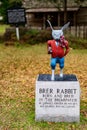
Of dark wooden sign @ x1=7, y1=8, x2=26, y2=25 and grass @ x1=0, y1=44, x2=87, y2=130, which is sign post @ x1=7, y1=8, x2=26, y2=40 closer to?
dark wooden sign @ x1=7, y1=8, x2=26, y2=25

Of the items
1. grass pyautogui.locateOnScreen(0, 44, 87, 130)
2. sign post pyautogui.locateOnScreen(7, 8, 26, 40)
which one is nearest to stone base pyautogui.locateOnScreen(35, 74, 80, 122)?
grass pyautogui.locateOnScreen(0, 44, 87, 130)

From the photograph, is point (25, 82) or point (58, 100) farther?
point (25, 82)

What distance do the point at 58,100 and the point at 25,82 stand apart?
3347 millimetres

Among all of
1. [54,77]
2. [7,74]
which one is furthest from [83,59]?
[54,77]

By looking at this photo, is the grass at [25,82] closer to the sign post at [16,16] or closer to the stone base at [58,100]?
the stone base at [58,100]

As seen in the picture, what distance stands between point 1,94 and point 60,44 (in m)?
2.66

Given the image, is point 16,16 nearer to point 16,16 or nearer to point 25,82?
point 16,16

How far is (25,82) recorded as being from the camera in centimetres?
945

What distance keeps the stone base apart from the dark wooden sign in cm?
1333

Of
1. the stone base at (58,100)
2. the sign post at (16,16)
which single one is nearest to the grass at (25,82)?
the stone base at (58,100)

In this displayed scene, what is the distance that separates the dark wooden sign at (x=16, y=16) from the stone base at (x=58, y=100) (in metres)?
13.3

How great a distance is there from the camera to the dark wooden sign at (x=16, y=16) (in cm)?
1922

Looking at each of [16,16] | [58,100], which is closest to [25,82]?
[58,100]

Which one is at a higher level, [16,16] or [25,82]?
[25,82]
